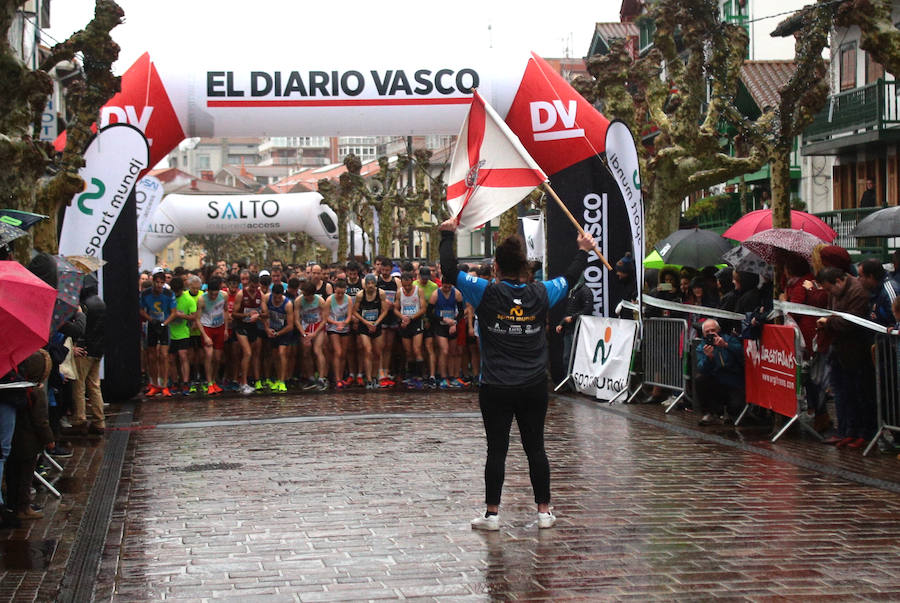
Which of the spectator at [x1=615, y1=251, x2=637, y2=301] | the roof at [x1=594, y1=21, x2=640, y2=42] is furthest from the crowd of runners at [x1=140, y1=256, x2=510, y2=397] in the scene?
the roof at [x1=594, y1=21, x2=640, y2=42]

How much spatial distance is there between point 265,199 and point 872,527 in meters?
29.4

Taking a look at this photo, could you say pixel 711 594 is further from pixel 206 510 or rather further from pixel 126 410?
pixel 126 410

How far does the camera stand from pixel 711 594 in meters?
5.82

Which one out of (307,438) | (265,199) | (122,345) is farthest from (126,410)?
(265,199)

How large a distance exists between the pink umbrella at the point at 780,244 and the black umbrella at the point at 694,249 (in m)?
2.93

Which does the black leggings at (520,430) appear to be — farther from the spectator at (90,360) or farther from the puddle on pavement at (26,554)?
the spectator at (90,360)

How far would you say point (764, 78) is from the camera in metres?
38.8

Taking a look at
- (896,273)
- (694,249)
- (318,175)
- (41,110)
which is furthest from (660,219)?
(318,175)

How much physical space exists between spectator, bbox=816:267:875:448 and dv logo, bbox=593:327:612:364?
453cm

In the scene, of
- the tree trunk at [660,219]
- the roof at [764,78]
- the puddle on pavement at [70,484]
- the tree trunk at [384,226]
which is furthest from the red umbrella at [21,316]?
the tree trunk at [384,226]

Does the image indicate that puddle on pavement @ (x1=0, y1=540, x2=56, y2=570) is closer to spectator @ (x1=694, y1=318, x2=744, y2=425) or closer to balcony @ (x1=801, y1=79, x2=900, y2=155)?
spectator @ (x1=694, y1=318, x2=744, y2=425)

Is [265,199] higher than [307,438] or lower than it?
higher

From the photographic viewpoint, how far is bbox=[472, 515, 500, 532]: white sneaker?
7.33 metres

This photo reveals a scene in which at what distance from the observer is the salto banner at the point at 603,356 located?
14.9 m
